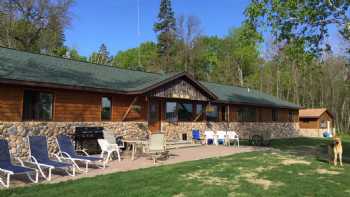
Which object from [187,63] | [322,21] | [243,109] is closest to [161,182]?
[322,21]

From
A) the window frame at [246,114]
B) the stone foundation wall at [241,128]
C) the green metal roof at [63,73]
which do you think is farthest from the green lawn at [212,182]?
the window frame at [246,114]

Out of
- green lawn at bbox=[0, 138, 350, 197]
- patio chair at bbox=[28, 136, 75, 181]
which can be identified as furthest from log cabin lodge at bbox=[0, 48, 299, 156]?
green lawn at bbox=[0, 138, 350, 197]

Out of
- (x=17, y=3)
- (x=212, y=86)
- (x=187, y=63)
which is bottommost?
(x=212, y=86)

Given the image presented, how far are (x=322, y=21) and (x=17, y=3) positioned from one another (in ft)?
98.6

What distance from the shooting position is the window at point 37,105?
40.1 ft

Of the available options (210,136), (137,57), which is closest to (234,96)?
(210,136)

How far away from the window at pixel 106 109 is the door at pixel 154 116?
263 cm

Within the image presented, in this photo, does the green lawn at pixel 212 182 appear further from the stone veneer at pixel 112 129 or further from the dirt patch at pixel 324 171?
the stone veneer at pixel 112 129

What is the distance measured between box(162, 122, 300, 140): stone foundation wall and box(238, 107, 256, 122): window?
0.32m

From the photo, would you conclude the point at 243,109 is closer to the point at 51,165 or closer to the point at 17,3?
the point at 51,165

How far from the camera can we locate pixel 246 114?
24625 mm

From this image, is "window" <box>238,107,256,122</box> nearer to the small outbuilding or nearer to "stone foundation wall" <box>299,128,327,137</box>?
"stone foundation wall" <box>299,128,327,137</box>

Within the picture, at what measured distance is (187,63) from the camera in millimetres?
46625

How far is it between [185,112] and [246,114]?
7.36m
